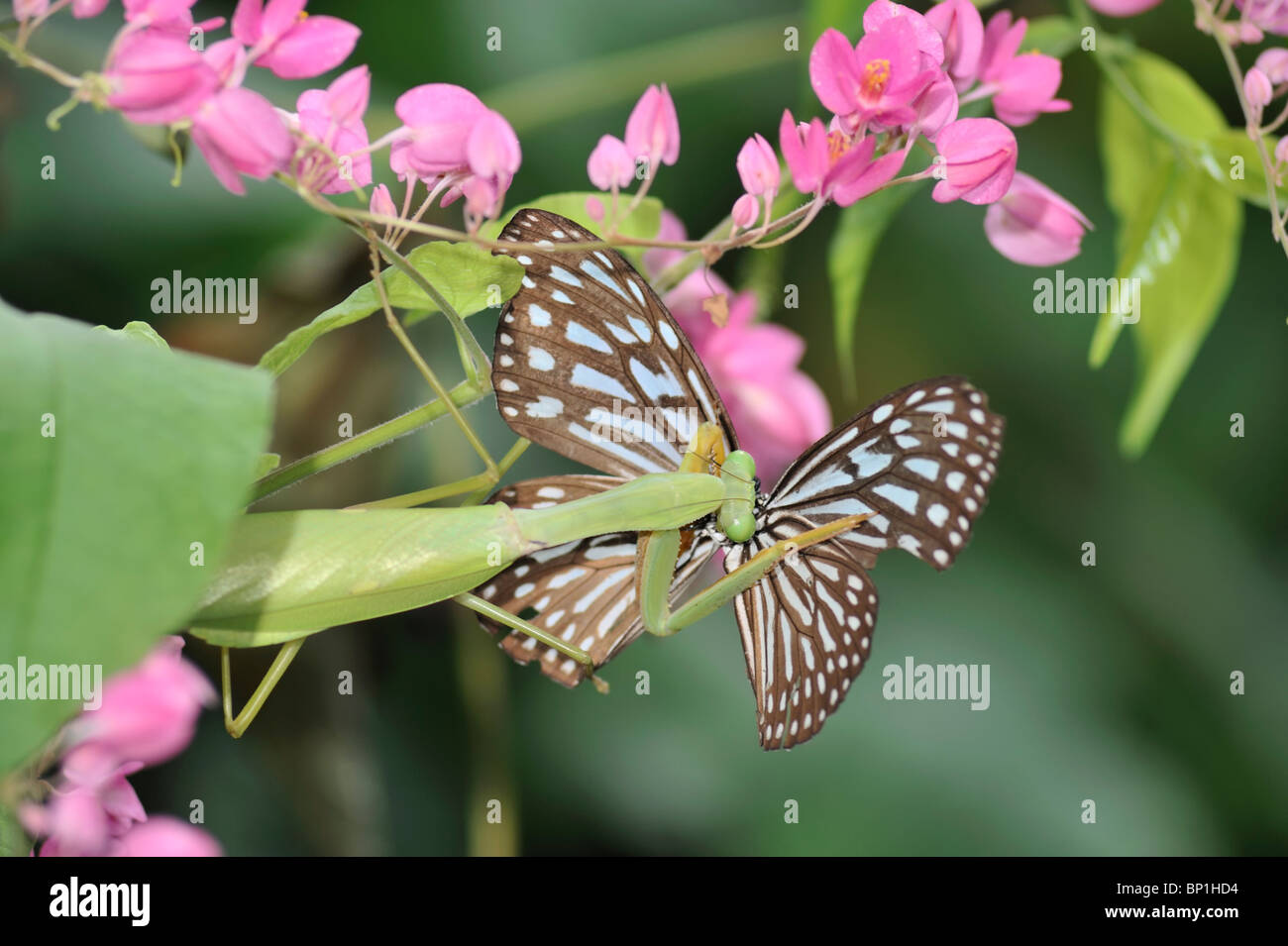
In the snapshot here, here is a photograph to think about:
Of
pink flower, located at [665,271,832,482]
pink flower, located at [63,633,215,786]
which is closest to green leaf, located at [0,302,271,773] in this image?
pink flower, located at [63,633,215,786]

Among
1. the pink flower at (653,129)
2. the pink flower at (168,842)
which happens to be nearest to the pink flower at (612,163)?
the pink flower at (653,129)

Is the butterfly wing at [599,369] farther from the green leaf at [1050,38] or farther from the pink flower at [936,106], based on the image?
the green leaf at [1050,38]

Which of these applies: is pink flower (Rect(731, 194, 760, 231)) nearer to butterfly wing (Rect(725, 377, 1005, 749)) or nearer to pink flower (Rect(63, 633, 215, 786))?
butterfly wing (Rect(725, 377, 1005, 749))
